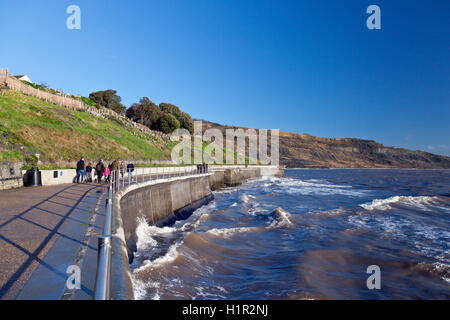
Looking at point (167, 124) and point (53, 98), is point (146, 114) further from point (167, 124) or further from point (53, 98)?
point (53, 98)

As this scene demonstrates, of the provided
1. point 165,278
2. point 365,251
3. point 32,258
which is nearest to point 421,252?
point 365,251

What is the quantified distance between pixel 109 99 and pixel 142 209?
6660 centimetres

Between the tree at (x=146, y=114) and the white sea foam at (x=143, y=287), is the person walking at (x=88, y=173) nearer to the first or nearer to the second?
the white sea foam at (x=143, y=287)

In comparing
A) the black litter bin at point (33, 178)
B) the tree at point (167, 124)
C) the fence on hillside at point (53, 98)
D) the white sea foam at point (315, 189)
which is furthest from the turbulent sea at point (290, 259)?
the tree at point (167, 124)

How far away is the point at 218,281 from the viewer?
7.54m

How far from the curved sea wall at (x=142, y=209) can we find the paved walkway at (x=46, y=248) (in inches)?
13.5

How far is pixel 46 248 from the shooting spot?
494cm

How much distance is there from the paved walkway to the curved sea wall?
13.5 inches

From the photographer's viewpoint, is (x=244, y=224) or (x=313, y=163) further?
(x=313, y=163)

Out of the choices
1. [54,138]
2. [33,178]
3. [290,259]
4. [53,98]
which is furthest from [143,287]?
[53,98]

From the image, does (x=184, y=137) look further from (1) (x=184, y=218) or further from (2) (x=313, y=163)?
(2) (x=313, y=163)

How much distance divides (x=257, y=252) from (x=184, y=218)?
817cm

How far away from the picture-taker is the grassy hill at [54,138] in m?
22.1
